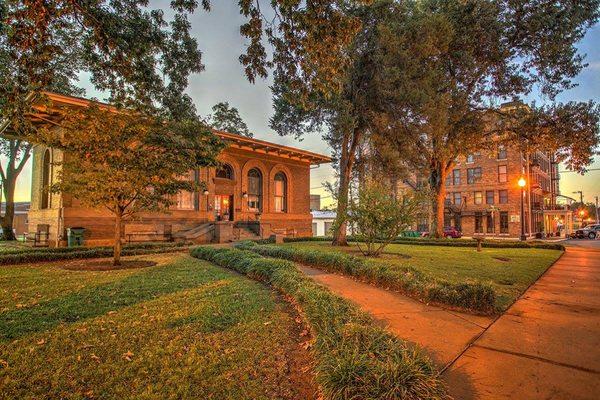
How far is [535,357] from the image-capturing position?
331 centimetres

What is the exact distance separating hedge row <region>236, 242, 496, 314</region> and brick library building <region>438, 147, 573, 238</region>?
3821 centimetres

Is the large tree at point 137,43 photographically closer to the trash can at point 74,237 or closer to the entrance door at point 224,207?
the trash can at point 74,237

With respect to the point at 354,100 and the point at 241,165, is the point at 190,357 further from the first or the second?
the point at 241,165

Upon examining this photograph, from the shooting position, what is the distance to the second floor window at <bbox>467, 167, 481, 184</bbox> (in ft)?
149

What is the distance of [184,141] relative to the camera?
9156mm

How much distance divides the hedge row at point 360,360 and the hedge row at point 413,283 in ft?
6.47

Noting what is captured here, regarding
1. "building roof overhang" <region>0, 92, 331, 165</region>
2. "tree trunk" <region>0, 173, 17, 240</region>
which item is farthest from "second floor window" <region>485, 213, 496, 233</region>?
"tree trunk" <region>0, 173, 17, 240</region>

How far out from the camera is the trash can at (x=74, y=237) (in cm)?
1456

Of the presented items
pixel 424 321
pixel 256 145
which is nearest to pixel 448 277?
pixel 424 321

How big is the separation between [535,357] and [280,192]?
2242cm

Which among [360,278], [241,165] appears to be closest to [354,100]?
[241,165]

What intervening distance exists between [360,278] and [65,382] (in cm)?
590

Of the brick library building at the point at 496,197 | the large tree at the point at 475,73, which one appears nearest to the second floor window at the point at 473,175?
the brick library building at the point at 496,197

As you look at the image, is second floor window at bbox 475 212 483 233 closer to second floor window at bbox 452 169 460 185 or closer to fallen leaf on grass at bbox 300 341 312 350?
second floor window at bbox 452 169 460 185
